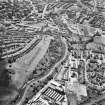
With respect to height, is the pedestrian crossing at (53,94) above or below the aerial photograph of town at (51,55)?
below

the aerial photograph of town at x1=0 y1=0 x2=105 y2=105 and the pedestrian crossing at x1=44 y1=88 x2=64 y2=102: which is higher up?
the aerial photograph of town at x1=0 y1=0 x2=105 y2=105

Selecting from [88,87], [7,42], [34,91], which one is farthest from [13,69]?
[88,87]

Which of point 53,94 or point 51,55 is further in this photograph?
point 51,55

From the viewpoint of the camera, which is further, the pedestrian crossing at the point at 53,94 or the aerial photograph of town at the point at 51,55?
the aerial photograph of town at the point at 51,55

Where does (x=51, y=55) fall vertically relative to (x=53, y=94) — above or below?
above

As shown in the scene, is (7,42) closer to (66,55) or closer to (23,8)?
(66,55)

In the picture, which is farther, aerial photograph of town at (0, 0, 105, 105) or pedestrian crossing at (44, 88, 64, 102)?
aerial photograph of town at (0, 0, 105, 105)
